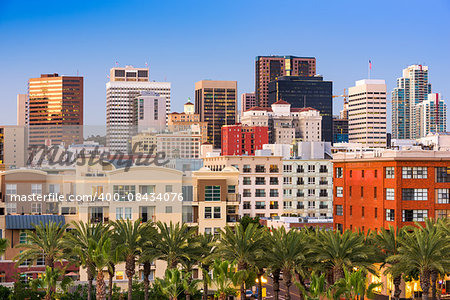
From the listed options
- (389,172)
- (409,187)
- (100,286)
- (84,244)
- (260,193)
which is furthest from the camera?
(260,193)

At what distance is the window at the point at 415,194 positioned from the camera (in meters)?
118

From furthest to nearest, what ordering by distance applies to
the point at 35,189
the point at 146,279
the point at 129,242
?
the point at 35,189 → the point at 146,279 → the point at 129,242

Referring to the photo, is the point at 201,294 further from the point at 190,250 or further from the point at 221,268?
the point at 221,268

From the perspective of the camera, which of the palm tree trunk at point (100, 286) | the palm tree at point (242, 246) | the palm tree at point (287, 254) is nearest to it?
the palm tree trunk at point (100, 286)

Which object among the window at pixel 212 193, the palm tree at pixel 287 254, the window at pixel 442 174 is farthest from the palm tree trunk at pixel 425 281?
the window at pixel 212 193

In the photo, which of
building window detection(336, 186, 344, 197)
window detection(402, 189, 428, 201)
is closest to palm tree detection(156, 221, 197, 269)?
window detection(402, 189, 428, 201)

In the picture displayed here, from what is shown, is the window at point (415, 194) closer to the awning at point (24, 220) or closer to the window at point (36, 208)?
the awning at point (24, 220)

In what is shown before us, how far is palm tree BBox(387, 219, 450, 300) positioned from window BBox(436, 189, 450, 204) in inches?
1220

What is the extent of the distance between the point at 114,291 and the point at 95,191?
88.3 feet

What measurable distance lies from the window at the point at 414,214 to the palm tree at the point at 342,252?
27.2 m

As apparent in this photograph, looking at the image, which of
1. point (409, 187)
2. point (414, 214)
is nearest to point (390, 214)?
point (414, 214)

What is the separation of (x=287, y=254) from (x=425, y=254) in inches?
568

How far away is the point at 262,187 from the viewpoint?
19775cm

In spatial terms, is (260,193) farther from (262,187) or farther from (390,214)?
(390,214)
